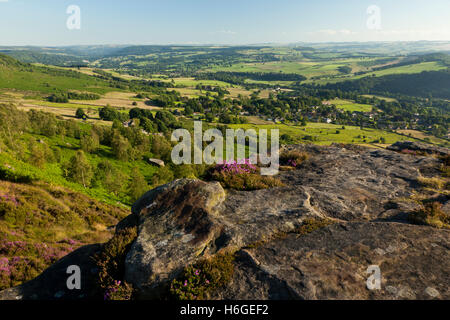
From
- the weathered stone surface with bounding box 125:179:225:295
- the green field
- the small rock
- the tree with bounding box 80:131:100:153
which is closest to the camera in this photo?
the small rock

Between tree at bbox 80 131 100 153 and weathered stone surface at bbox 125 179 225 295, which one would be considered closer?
weathered stone surface at bbox 125 179 225 295

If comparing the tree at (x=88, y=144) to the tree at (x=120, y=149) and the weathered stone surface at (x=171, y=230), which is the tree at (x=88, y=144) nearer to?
the tree at (x=120, y=149)

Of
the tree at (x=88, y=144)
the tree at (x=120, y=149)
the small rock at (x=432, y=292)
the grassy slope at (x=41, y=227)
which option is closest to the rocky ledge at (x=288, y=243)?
the small rock at (x=432, y=292)

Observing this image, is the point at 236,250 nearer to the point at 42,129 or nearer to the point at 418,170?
the point at 418,170

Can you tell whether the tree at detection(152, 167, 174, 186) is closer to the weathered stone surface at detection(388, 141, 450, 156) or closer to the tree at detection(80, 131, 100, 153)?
the tree at detection(80, 131, 100, 153)

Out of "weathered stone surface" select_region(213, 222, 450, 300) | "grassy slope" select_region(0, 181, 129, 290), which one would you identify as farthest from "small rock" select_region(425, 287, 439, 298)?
"grassy slope" select_region(0, 181, 129, 290)

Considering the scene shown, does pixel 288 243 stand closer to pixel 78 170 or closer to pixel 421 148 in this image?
pixel 421 148

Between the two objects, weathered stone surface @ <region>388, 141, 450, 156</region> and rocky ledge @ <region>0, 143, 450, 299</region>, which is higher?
weathered stone surface @ <region>388, 141, 450, 156</region>
